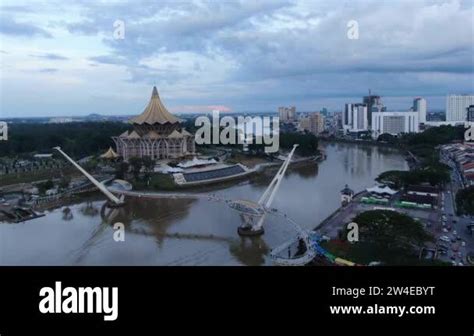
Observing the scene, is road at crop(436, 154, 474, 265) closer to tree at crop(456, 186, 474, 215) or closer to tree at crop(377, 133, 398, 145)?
tree at crop(456, 186, 474, 215)

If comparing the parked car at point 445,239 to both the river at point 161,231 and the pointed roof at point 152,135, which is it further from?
the pointed roof at point 152,135

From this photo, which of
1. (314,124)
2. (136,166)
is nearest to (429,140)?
(314,124)

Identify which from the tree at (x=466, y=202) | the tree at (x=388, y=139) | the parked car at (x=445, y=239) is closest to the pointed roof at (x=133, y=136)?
the tree at (x=466, y=202)

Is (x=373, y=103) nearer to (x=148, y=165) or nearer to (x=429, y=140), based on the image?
(x=429, y=140)

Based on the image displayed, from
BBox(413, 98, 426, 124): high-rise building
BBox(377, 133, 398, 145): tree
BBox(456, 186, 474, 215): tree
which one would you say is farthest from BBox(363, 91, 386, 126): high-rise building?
BBox(456, 186, 474, 215): tree
